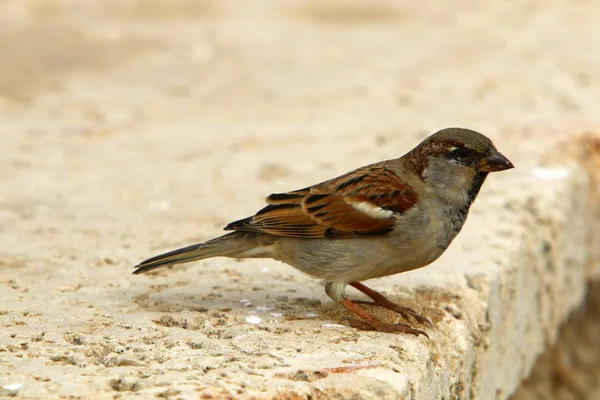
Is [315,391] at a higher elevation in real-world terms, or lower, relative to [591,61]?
lower

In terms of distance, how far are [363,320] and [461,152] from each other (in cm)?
85

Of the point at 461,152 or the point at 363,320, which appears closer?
the point at 363,320

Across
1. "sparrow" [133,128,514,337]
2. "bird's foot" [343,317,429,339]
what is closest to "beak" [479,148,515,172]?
"sparrow" [133,128,514,337]

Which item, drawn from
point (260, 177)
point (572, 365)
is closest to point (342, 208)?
point (260, 177)

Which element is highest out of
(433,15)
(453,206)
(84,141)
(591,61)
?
(433,15)

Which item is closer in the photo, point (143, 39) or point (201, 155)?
point (201, 155)

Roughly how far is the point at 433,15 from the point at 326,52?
1435 millimetres

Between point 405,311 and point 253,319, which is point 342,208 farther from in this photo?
point 253,319

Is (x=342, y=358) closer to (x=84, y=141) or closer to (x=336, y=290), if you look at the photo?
(x=336, y=290)

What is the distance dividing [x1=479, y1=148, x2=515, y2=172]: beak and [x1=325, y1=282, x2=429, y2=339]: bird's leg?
785 millimetres

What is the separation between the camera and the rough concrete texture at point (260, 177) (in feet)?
12.1

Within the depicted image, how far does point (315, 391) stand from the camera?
10.7 feet

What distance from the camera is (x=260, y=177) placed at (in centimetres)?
638

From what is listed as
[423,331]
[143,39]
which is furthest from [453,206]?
[143,39]
